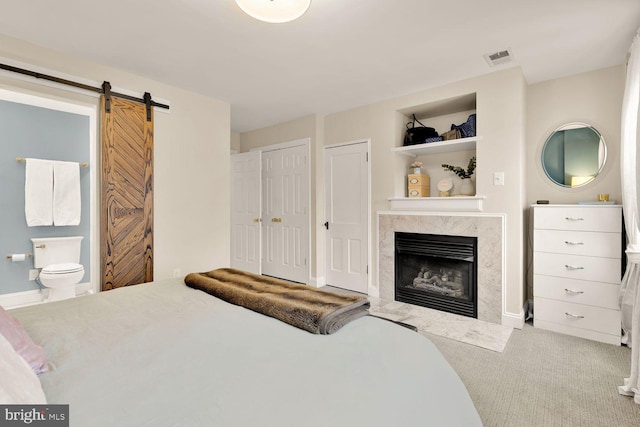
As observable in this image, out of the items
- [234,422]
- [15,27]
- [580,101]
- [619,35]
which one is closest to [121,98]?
[15,27]

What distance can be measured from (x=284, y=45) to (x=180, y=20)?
767mm

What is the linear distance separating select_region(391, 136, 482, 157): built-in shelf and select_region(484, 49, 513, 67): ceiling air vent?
0.68 metres

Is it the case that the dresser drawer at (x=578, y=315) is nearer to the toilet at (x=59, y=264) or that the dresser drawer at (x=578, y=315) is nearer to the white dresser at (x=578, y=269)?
the white dresser at (x=578, y=269)

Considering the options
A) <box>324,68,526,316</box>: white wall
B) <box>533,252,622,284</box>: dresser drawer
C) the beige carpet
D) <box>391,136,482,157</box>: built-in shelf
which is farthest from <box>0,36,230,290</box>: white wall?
<box>533,252,622,284</box>: dresser drawer

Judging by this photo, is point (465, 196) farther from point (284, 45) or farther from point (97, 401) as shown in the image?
point (97, 401)

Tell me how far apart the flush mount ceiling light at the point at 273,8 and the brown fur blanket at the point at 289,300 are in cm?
149

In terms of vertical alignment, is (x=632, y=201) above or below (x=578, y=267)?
above

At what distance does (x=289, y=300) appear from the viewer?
1480 millimetres

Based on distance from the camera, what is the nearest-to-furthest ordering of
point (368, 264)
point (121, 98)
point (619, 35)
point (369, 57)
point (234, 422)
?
1. point (234, 422)
2. point (619, 35)
3. point (369, 57)
4. point (121, 98)
5. point (368, 264)

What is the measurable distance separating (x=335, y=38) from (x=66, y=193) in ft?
11.1

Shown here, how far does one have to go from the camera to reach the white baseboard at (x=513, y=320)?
2.86m

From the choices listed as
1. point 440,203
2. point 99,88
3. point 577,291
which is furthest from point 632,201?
point 99,88

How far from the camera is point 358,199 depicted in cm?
403

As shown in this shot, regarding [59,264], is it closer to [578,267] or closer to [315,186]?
[315,186]
